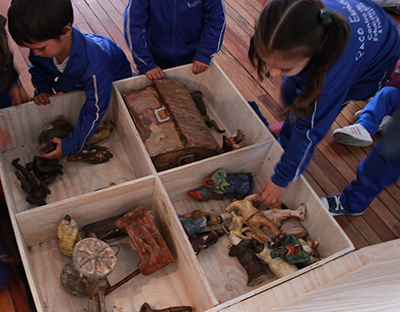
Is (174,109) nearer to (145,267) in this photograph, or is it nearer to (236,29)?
(145,267)

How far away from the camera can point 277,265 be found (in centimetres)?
144

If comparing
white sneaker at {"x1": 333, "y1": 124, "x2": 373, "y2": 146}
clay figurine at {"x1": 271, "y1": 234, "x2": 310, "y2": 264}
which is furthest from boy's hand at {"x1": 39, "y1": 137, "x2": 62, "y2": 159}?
white sneaker at {"x1": 333, "y1": 124, "x2": 373, "y2": 146}

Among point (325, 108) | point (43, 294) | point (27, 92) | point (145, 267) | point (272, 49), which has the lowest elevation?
point (27, 92)

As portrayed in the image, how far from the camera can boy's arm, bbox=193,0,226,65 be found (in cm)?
189

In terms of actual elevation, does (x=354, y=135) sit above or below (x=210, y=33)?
below

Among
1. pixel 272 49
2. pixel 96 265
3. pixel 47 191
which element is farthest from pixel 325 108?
pixel 47 191

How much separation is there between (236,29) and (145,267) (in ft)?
8.31

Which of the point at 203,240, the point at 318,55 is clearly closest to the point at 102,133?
the point at 203,240

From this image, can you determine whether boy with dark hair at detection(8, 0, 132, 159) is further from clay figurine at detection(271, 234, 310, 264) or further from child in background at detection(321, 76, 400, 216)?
child in background at detection(321, 76, 400, 216)

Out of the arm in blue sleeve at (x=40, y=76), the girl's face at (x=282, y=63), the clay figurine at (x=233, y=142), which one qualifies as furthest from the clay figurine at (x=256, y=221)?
the arm in blue sleeve at (x=40, y=76)

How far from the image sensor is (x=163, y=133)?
5.64 feet

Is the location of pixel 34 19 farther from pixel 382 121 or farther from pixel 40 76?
pixel 382 121

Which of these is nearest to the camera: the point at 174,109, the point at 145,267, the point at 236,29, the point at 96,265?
the point at 96,265

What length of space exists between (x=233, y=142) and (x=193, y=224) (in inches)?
22.3
